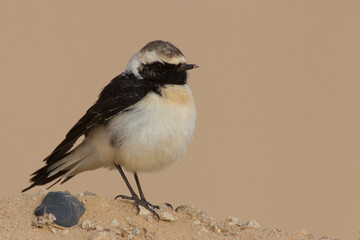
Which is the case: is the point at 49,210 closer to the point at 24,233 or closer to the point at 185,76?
the point at 24,233

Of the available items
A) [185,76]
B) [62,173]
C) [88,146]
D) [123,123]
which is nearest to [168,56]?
[185,76]

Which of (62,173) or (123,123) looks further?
(62,173)

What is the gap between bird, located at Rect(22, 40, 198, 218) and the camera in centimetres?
780

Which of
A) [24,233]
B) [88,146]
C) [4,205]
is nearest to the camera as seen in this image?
[24,233]

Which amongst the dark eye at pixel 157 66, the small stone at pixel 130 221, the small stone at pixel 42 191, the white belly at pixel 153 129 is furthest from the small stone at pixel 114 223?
the dark eye at pixel 157 66

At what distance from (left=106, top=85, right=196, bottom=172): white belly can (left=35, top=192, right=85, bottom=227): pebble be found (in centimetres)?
91

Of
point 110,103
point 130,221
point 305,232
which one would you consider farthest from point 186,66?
point 305,232

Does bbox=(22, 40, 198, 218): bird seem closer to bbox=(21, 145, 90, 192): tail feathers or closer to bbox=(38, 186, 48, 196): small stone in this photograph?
bbox=(21, 145, 90, 192): tail feathers

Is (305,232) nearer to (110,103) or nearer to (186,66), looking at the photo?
(186,66)

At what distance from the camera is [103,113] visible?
804 cm

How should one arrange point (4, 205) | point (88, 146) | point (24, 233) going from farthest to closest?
point (88, 146)
point (4, 205)
point (24, 233)

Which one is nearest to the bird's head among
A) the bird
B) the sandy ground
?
the bird

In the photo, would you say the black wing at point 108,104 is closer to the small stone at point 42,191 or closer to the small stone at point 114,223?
the small stone at point 42,191

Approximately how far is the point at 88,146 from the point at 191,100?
1.53 metres
